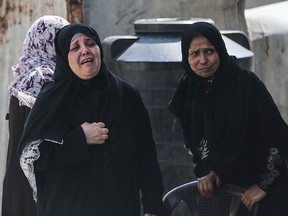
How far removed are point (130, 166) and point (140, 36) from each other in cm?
170

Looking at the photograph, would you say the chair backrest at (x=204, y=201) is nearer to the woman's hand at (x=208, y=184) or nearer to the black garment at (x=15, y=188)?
the woman's hand at (x=208, y=184)

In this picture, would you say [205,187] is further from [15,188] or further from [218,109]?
[15,188]

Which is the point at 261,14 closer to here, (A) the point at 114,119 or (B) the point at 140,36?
(B) the point at 140,36

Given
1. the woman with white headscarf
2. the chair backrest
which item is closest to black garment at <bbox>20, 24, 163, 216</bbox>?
the chair backrest

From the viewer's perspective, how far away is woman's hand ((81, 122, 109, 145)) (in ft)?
11.7

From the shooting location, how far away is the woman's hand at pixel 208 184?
151 inches

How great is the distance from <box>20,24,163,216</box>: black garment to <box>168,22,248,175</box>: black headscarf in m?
0.31

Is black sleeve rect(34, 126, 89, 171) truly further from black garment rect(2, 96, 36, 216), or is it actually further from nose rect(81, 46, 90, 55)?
black garment rect(2, 96, 36, 216)

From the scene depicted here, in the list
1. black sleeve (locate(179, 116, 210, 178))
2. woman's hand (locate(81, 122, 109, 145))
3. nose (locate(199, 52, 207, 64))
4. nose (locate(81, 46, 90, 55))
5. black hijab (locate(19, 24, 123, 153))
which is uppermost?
nose (locate(81, 46, 90, 55))

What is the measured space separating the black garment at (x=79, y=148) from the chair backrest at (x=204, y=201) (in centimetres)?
27

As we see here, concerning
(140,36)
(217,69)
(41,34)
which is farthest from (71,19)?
(217,69)

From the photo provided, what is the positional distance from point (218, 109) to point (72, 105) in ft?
2.07

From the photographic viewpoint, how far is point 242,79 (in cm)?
373

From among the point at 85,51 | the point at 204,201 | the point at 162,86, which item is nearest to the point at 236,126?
the point at 204,201
